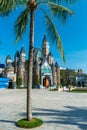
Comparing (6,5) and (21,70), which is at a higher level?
(21,70)

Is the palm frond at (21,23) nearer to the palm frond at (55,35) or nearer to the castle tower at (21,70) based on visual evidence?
the palm frond at (55,35)

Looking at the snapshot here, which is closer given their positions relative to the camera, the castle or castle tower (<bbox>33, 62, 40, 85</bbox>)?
castle tower (<bbox>33, 62, 40, 85</bbox>)

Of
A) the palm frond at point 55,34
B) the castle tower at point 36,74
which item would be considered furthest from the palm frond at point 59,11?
the castle tower at point 36,74

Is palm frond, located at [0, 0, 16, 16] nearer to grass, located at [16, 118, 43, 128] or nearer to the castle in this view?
Answer: grass, located at [16, 118, 43, 128]

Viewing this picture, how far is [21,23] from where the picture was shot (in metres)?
15.7

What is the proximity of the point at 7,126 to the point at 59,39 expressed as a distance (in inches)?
199

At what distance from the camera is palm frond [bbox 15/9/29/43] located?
51.0 feet

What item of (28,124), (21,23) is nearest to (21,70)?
(21,23)

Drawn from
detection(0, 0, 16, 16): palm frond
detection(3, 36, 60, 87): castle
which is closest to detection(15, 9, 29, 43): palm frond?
detection(0, 0, 16, 16): palm frond

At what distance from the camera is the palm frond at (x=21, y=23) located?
612 inches

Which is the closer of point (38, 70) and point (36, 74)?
point (36, 74)

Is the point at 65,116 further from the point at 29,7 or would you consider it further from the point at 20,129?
the point at 29,7

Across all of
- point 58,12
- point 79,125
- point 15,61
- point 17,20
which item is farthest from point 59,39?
point 15,61

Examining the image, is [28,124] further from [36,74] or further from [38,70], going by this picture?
[38,70]
